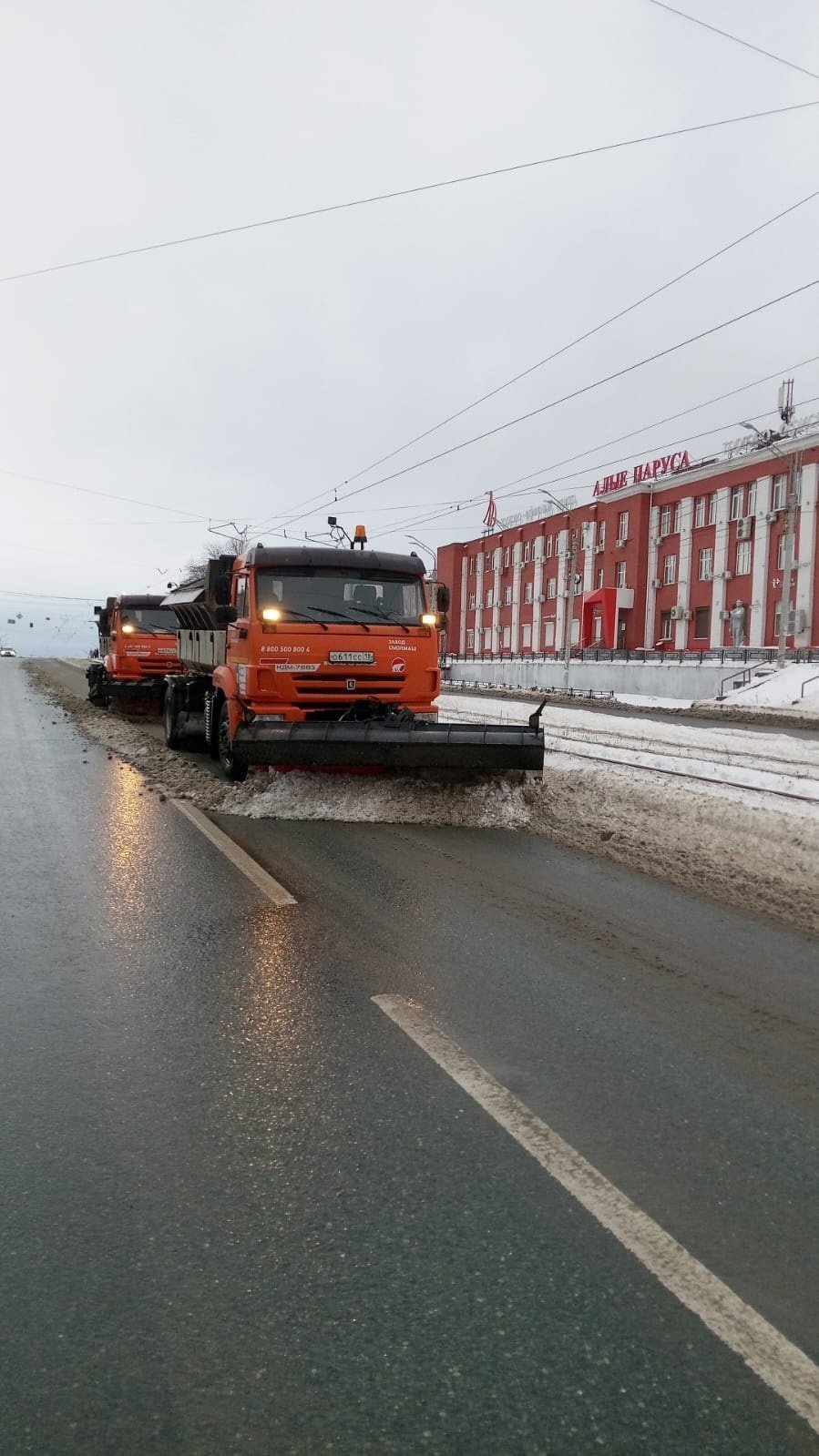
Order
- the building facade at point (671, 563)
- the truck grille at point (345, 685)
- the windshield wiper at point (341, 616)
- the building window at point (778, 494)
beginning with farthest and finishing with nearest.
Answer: the building window at point (778, 494) → the building facade at point (671, 563) → the windshield wiper at point (341, 616) → the truck grille at point (345, 685)

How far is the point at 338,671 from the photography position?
9.96 meters

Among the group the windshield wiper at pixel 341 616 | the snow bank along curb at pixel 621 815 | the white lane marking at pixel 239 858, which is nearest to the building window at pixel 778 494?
the snow bank along curb at pixel 621 815

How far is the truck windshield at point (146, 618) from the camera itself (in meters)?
21.1

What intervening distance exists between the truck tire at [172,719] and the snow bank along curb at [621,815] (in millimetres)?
1878

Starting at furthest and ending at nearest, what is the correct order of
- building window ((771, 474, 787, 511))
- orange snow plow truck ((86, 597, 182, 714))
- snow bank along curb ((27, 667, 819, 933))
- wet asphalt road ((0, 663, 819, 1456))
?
building window ((771, 474, 787, 511)) < orange snow plow truck ((86, 597, 182, 714)) < snow bank along curb ((27, 667, 819, 933)) < wet asphalt road ((0, 663, 819, 1456))

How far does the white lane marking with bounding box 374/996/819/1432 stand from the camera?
210 cm

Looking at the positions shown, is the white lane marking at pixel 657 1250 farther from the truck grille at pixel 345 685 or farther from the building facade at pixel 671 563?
the building facade at pixel 671 563

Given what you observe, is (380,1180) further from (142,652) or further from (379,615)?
(142,652)

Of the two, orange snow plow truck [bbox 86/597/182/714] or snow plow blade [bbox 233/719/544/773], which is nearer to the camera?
snow plow blade [bbox 233/719/544/773]

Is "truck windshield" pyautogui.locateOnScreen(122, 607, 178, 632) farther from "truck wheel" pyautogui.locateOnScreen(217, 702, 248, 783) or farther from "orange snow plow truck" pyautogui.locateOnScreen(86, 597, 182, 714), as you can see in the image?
"truck wheel" pyautogui.locateOnScreen(217, 702, 248, 783)

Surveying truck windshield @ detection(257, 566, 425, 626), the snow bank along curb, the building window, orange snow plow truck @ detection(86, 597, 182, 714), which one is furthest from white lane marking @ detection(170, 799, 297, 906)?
the building window

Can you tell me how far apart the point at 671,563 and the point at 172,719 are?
4811 cm

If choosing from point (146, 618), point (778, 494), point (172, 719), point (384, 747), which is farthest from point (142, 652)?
point (778, 494)

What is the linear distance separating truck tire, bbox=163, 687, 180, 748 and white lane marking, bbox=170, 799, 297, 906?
458 cm
